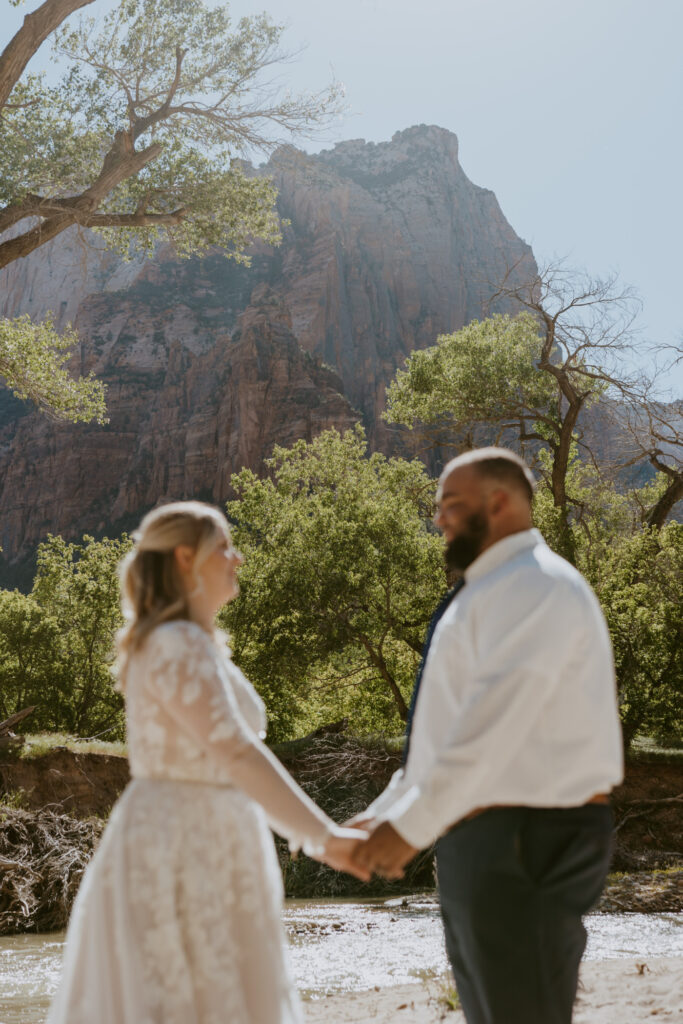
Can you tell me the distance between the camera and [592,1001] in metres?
6.38

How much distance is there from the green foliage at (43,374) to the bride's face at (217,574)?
10171 millimetres

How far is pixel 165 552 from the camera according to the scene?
2.79 metres

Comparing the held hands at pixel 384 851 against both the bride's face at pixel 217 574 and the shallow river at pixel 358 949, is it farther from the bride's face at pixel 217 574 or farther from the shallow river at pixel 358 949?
the shallow river at pixel 358 949

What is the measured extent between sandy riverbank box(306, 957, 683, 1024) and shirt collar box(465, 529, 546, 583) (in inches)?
164

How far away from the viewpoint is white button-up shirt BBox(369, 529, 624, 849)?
2.40 metres

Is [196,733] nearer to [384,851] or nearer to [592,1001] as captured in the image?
[384,851]

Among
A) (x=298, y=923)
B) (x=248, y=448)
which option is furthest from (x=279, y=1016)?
(x=248, y=448)

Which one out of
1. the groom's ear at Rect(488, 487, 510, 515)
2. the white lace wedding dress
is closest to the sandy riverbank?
the white lace wedding dress

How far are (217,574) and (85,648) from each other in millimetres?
30811

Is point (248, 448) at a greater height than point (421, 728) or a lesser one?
greater

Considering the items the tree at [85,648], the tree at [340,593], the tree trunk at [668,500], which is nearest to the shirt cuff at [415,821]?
the tree at [340,593]

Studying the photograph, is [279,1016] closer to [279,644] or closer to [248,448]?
[279,644]

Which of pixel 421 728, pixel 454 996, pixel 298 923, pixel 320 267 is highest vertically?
pixel 320 267

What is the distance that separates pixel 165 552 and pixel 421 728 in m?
0.90
